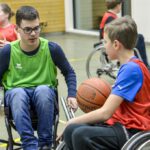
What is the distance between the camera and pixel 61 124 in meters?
5.00

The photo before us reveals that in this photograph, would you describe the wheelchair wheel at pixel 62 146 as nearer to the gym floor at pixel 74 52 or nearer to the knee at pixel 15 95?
the knee at pixel 15 95

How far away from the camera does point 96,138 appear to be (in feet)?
9.34

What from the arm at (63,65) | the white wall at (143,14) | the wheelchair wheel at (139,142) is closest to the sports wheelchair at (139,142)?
the wheelchair wheel at (139,142)

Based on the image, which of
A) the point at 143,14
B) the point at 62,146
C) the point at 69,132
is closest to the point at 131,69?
the point at 69,132

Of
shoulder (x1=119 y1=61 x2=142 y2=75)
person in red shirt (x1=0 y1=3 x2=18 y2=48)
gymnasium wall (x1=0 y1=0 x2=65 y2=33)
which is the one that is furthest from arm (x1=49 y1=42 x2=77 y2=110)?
gymnasium wall (x1=0 y1=0 x2=65 y2=33)

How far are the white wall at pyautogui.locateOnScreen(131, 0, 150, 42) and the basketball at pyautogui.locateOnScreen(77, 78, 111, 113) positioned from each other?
25.0 ft

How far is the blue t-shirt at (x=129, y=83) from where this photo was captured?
2850 mm

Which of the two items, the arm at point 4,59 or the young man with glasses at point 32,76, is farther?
the arm at point 4,59

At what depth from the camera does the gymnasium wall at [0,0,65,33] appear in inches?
524

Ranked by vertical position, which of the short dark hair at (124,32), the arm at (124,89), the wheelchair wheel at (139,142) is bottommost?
the wheelchair wheel at (139,142)

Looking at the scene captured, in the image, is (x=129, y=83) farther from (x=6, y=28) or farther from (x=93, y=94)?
(x=6, y=28)

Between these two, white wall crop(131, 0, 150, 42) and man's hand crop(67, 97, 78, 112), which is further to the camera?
white wall crop(131, 0, 150, 42)

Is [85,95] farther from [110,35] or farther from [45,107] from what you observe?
[110,35]

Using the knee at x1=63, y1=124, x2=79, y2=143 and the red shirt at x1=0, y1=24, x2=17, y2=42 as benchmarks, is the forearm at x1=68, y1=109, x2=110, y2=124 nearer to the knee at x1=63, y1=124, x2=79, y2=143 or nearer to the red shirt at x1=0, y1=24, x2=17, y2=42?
the knee at x1=63, y1=124, x2=79, y2=143
